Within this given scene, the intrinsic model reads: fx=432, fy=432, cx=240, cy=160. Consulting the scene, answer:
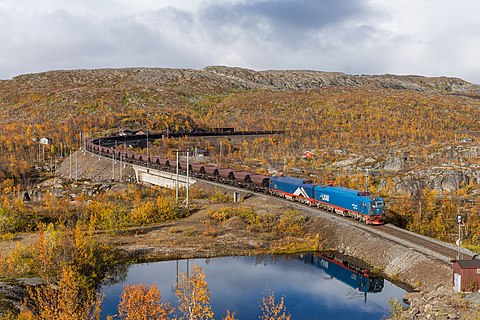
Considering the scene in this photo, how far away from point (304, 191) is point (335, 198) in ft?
22.2

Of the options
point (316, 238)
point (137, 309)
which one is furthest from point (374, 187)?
point (137, 309)

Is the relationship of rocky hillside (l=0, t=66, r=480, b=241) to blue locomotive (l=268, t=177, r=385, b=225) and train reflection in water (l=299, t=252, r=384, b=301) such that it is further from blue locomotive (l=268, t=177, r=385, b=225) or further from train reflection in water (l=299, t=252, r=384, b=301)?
train reflection in water (l=299, t=252, r=384, b=301)

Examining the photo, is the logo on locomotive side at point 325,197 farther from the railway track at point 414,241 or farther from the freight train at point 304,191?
the railway track at point 414,241

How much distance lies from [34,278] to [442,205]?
49287 mm

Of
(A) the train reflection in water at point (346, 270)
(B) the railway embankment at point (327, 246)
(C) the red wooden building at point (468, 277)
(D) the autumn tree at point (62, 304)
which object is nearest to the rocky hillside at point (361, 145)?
(B) the railway embankment at point (327, 246)

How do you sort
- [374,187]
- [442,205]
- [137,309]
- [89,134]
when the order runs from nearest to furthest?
1. [137,309]
2. [442,205]
3. [374,187]
4. [89,134]

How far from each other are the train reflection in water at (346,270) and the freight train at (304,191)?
252 inches

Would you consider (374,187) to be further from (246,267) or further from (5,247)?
(5,247)

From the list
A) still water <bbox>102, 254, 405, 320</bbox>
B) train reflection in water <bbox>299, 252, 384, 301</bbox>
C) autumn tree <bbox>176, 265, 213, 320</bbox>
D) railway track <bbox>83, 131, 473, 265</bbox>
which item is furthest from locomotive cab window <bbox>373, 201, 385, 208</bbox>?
autumn tree <bbox>176, 265, 213, 320</bbox>

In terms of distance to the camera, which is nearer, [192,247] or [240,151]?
[192,247]

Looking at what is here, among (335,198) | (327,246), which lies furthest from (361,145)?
(327,246)

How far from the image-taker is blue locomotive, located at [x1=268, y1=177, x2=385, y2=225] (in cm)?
4938

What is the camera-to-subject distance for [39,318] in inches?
1009

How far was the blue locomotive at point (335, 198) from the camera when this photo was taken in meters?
49.4
